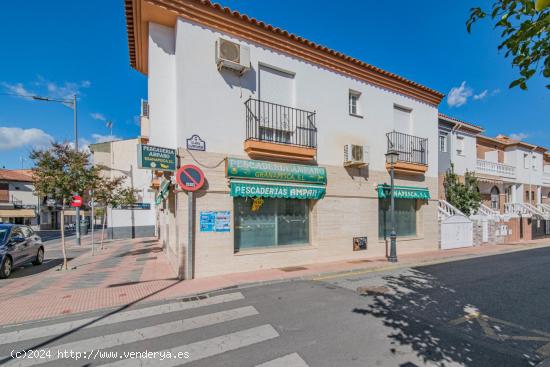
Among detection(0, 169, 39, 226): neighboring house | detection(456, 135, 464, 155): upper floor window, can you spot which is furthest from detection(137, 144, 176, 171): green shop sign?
detection(0, 169, 39, 226): neighboring house

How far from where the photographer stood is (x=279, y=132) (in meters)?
9.63

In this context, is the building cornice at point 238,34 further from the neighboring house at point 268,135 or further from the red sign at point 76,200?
the red sign at point 76,200

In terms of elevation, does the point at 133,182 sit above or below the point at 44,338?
above

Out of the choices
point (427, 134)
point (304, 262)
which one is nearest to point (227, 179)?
point (304, 262)

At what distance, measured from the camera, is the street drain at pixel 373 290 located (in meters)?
6.41

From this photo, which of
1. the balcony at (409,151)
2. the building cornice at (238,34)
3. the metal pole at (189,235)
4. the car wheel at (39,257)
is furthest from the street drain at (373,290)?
the car wheel at (39,257)

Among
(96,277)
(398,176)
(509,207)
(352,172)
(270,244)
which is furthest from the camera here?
(509,207)

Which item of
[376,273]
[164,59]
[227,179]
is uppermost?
[164,59]

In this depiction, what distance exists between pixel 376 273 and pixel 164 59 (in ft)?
31.9

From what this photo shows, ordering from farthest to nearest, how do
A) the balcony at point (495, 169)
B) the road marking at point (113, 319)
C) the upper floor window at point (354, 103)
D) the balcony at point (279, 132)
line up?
the balcony at point (495, 169), the upper floor window at point (354, 103), the balcony at point (279, 132), the road marking at point (113, 319)

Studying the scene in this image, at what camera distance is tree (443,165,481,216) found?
16016mm

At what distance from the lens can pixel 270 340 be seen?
13.5ft

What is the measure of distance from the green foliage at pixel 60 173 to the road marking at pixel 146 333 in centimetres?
790

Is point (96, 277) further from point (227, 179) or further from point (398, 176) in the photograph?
point (398, 176)
